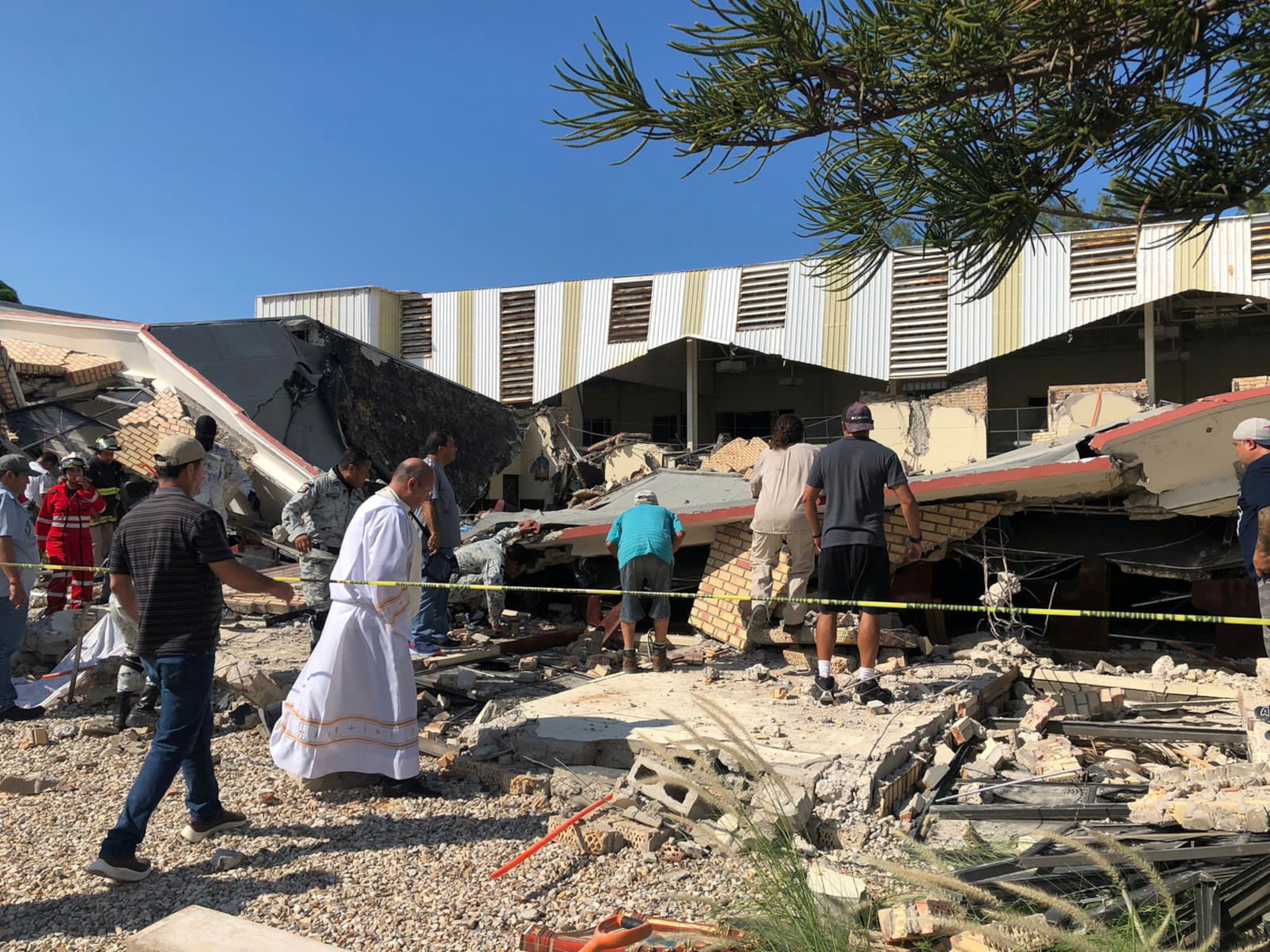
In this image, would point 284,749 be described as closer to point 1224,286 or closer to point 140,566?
point 140,566

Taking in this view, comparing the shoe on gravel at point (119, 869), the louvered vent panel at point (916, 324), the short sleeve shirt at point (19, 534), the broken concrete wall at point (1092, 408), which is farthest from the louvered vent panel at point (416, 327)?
the shoe on gravel at point (119, 869)

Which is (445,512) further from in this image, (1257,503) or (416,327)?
(416,327)

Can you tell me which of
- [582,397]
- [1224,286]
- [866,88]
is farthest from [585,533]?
[582,397]

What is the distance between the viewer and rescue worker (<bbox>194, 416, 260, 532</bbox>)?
275 inches

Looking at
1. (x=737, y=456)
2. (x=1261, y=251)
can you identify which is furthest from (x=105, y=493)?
(x=1261, y=251)

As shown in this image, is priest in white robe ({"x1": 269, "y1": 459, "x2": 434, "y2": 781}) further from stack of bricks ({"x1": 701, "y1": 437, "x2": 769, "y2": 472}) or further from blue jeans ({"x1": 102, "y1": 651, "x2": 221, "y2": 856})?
stack of bricks ({"x1": 701, "y1": 437, "x2": 769, "y2": 472})

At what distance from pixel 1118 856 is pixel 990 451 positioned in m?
16.9

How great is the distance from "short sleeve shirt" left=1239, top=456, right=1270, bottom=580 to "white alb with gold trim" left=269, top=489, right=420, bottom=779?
426 cm

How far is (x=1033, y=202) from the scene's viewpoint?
11.0 ft

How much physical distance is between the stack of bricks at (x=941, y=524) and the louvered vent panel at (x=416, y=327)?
1804 cm

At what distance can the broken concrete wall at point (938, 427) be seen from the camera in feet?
60.7

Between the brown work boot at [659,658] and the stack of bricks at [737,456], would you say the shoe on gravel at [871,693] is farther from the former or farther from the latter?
the stack of bricks at [737,456]

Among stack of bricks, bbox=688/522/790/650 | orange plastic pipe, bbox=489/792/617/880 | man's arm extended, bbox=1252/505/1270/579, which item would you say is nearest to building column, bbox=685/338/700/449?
stack of bricks, bbox=688/522/790/650

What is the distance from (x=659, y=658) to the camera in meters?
6.97
